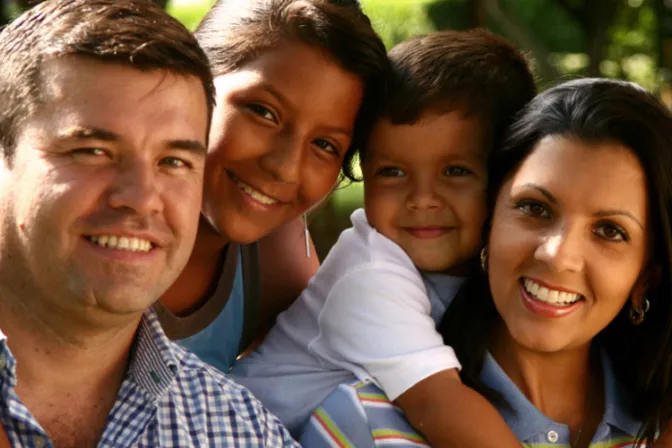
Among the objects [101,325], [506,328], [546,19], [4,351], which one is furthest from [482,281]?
[546,19]

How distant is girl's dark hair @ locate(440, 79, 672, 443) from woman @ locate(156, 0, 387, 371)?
1.64ft

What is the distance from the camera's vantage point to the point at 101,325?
99.1 inches

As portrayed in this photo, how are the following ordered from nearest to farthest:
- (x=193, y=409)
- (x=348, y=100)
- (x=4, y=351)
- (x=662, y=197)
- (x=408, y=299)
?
(x=4, y=351)
(x=193, y=409)
(x=662, y=197)
(x=408, y=299)
(x=348, y=100)

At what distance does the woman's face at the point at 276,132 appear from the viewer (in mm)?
3256

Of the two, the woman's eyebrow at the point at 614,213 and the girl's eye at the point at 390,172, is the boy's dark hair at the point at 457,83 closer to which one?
the girl's eye at the point at 390,172

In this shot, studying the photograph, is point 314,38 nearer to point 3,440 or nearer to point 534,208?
point 534,208

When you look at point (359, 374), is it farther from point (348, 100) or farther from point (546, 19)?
point (546, 19)

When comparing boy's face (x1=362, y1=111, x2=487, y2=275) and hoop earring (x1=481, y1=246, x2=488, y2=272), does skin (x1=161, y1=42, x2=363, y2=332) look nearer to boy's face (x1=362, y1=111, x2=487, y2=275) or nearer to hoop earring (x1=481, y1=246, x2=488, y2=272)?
boy's face (x1=362, y1=111, x2=487, y2=275)

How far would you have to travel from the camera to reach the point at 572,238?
2.88 m

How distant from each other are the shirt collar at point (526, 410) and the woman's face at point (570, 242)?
0.57ft

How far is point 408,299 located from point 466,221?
34 cm

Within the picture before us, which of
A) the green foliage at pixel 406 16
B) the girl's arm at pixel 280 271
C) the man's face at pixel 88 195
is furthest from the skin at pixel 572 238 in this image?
the green foliage at pixel 406 16

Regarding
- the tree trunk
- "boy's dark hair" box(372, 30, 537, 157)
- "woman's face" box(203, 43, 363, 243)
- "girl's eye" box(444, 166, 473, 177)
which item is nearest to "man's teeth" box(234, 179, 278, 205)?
"woman's face" box(203, 43, 363, 243)

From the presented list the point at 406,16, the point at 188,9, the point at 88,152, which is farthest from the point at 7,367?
the point at 188,9
